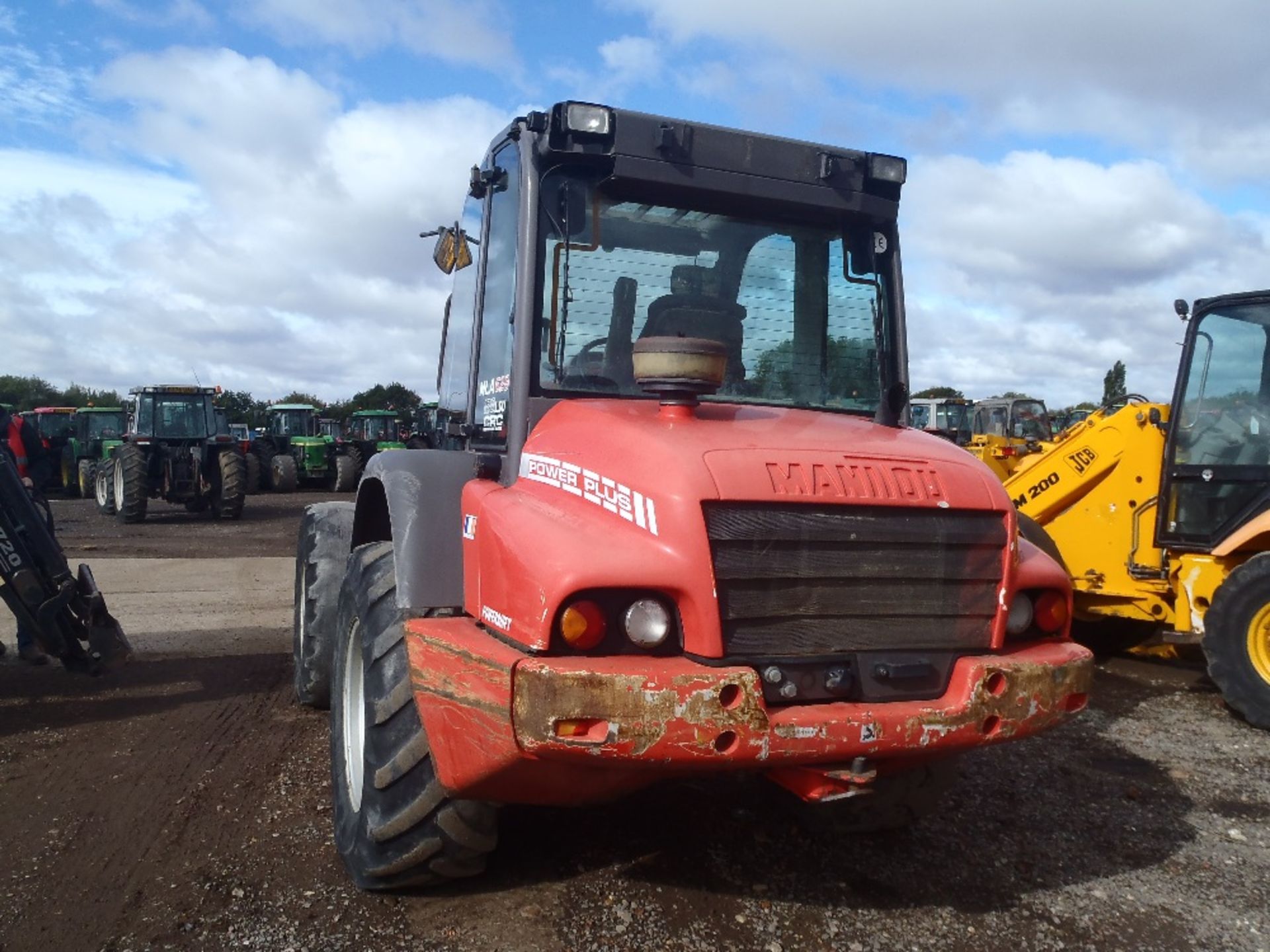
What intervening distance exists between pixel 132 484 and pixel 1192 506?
1686cm

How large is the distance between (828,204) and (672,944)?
8.52 ft

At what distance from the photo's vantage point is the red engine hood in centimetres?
299

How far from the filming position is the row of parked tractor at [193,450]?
19500 millimetres

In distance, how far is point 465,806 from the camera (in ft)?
10.9

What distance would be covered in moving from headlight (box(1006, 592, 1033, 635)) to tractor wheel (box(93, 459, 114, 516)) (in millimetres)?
20207

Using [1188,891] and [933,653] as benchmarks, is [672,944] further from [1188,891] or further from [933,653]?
[1188,891]

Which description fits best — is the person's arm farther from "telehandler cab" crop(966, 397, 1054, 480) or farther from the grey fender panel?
"telehandler cab" crop(966, 397, 1054, 480)

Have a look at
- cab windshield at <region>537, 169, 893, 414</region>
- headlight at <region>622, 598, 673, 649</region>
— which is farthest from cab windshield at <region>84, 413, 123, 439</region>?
headlight at <region>622, 598, 673, 649</region>

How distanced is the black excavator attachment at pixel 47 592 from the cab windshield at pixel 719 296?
12.7ft

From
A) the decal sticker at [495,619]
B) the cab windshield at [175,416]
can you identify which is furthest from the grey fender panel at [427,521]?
the cab windshield at [175,416]

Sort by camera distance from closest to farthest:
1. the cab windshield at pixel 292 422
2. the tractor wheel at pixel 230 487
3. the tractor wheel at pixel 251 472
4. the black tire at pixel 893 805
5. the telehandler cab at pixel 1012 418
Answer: the black tire at pixel 893 805 < the tractor wheel at pixel 230 487 < the telehandler cab at pixel 1012 418 < the tractor wheel at pixel 251 472 < the cab windshield at pixel 292 422

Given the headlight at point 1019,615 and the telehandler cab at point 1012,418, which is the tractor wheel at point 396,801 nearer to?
the headlight at point 1019,615

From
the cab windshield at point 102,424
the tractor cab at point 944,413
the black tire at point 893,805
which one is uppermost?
the tractor cab at point 944,413

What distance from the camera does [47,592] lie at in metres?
6.06
